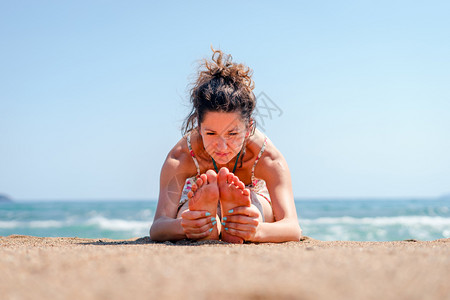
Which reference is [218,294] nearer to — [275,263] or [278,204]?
[275,263]

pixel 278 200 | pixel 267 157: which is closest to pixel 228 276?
→ pixel 278 200

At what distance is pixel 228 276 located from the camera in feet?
4.06

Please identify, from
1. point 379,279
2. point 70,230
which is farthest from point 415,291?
point 70,230

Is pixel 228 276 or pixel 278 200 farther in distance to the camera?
pixel 278 200

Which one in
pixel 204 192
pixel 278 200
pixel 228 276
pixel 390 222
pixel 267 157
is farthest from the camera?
pixel 390 222

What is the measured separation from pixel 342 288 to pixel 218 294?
361mm

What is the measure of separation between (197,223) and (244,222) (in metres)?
0.32

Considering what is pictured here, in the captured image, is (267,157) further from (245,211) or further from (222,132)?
(245,211)

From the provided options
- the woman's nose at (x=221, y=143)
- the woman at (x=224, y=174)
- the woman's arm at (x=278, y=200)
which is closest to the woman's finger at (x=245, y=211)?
the woman at (x=224, y=174)

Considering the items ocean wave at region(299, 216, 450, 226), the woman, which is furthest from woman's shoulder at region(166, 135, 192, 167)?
ocean wave at region(299, 216, 450, 226)

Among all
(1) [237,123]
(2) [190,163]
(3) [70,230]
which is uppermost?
(1) [237,123]

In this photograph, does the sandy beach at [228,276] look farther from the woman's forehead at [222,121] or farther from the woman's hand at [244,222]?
the woman's forehead at [222,121]

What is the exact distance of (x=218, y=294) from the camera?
3.50 feet

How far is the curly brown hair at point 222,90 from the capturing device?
2.88 metres
